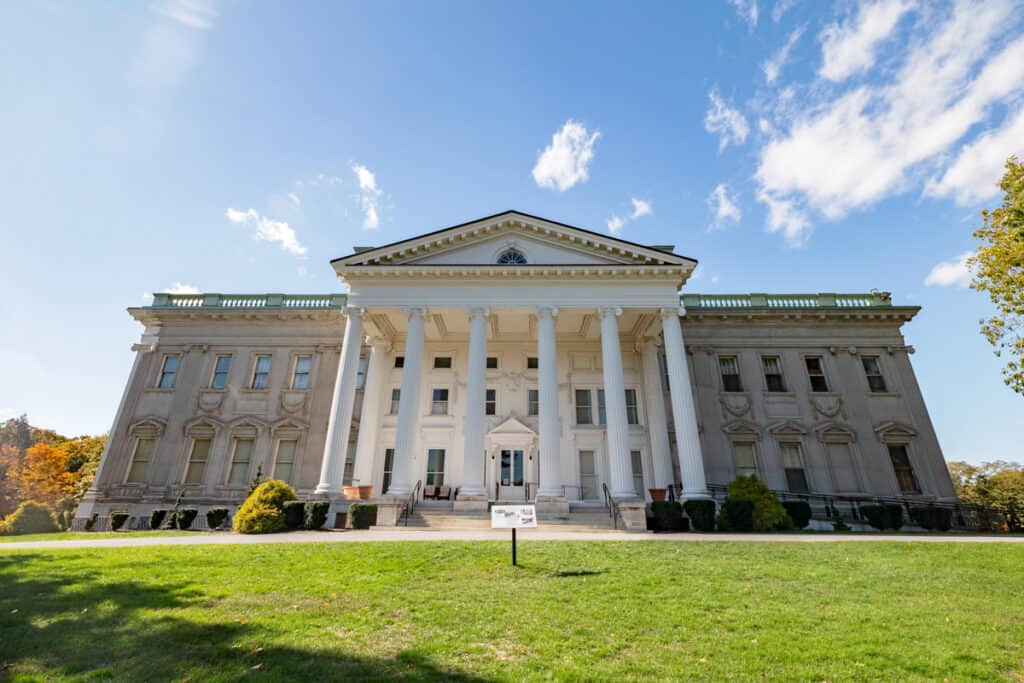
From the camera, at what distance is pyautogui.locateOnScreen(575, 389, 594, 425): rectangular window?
23.6 metres

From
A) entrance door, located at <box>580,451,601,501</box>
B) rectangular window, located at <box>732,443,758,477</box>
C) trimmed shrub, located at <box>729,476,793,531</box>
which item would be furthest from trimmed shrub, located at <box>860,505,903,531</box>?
entrance door, located at <box>580,451,601,501</box>

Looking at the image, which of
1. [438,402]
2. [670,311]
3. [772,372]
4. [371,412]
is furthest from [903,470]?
[371,412]

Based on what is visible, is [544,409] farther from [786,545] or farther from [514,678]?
[514,678]

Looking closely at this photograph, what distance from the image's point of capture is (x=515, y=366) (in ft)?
80.1

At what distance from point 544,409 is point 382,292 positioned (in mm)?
8782

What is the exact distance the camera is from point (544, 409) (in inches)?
711

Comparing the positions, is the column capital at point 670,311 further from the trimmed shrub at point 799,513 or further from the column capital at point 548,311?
the trimmed shrub at point 799,513

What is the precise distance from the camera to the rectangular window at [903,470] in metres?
21.8

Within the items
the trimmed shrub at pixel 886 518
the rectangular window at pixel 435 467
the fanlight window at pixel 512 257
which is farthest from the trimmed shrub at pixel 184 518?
the trimmed shrub at pixel 886 518

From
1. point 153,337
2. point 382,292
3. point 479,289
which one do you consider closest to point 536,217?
point 479,289

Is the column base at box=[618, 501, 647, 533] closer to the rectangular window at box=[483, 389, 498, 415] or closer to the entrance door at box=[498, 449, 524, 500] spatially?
the entrance door at box=[498, 449, 524, 500]

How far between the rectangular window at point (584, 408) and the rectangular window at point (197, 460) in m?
18.7

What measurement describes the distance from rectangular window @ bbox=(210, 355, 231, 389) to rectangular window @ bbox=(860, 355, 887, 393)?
3344 centimetres

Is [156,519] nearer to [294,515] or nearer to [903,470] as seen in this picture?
[294,515]
